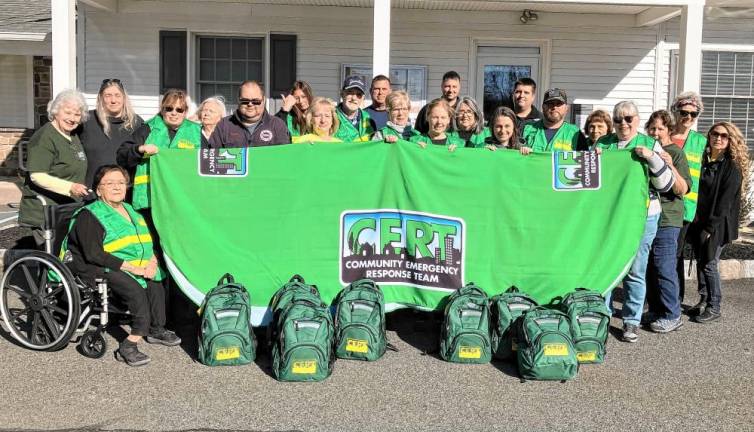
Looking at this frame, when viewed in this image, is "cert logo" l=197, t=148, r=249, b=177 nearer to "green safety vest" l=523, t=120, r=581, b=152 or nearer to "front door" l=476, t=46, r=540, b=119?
"green safety vest" l=523, t=120, r=581, b=152

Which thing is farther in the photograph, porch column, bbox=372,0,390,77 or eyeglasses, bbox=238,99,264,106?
porch column, bbox=372,0,390,77

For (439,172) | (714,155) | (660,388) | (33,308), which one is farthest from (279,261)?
(714,155)

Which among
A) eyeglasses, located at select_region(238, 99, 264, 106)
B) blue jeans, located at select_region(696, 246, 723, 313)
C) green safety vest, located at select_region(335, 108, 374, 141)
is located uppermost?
eyeglasses, located at select_region(238, 99, 264, 106)

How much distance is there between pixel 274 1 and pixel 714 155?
6.79m

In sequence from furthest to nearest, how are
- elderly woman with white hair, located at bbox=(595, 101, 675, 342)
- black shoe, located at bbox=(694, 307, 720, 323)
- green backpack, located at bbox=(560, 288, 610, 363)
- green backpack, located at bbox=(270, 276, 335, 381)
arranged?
black shoe, located at bbox=(694, 307, 720, 323)
elderly woman with white hair, located at bbox=(595, 101, 675, 342)
green backpack, located at bbox=(560, 288, 610, 363)
green backpack, located at bbox=(270, 276, 335, 381)

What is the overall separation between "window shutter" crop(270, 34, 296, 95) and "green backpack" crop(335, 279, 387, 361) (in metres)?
6.59

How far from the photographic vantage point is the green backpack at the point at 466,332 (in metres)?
4.88

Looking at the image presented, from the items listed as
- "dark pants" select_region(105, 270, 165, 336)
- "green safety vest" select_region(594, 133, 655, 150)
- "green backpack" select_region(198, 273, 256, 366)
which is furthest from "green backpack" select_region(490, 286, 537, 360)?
"dark pants" select_region(105, 270, 165, 336)

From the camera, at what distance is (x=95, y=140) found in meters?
5.71

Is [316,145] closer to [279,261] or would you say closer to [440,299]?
[279,261]

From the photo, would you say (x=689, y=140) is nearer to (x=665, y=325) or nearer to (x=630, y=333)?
(x=665, y=325)

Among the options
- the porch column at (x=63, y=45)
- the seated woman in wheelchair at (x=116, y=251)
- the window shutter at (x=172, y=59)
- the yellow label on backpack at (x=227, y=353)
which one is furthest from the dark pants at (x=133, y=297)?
the window shutter at (x=172, y=59)

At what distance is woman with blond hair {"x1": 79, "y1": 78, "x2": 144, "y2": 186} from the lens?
18.7 ft

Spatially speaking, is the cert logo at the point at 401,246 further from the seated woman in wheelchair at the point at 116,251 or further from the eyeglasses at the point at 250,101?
the seated woman in wheelchair at the point at 116,251
